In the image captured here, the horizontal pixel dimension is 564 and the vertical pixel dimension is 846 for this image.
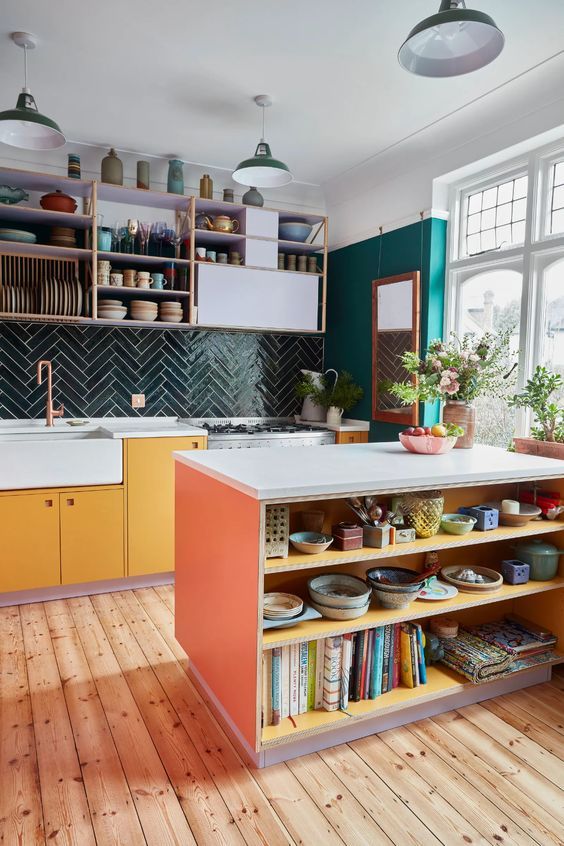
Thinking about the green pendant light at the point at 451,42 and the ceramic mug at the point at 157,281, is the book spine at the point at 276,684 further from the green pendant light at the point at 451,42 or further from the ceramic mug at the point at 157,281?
the ceramic mug at the point at 157,281

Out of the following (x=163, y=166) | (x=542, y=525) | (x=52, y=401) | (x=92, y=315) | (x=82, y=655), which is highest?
(x=163, y=166)

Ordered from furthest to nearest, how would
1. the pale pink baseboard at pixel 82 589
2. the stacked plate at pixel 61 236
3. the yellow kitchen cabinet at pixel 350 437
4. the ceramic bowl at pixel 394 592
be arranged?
the yellow kitchen cabinet at pixel 350 437, the stacked plate at pixel 61 236, the pale pink baseboard at pixel 82 589, the ceramic bowl at pixel 394 592

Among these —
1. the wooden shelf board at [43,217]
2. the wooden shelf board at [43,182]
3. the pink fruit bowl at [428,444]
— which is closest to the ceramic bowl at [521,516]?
the pink fruit bowl at [428,444]

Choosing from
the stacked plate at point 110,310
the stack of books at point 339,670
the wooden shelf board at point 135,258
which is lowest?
the stack of books at point 339,670

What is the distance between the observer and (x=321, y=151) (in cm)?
432

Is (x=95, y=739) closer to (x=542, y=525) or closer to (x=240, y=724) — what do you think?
(x=240, y=724)

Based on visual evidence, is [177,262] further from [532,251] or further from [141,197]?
[532,251]

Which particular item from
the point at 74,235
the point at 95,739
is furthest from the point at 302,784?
the point at 74,235

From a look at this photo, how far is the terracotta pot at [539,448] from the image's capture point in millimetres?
3022

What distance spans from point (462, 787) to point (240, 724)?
2.56 ft

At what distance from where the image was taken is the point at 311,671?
7.22ft

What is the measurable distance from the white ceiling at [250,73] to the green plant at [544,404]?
1.55 meters

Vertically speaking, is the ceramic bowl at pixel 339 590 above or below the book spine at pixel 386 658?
above

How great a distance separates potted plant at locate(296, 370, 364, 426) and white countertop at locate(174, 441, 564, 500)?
72.4 inches
